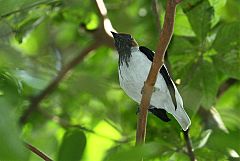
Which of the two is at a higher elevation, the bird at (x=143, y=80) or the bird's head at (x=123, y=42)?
the bird's head at (x=123, y=42)

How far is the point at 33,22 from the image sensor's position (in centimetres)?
284

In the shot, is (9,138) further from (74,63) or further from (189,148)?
(74,63)

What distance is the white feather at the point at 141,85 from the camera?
235 centimetres

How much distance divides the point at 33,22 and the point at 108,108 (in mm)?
A: 648

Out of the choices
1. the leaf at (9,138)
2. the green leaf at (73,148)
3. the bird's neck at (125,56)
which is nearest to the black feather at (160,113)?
the bird's neck at (125,56)

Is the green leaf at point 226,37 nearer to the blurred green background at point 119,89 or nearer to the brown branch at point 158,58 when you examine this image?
the blurred green background at point 119,89

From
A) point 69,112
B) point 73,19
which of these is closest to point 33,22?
point 73,19

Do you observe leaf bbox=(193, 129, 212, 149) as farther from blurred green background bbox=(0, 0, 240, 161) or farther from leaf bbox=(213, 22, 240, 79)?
leaf bbox=(213, 22, 240, 79)

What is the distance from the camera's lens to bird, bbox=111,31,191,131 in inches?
92.7

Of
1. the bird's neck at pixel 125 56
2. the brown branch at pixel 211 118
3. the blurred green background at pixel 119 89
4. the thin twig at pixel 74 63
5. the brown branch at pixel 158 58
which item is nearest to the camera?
the brown branch at pixel 158 58

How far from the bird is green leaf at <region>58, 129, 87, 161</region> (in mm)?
702

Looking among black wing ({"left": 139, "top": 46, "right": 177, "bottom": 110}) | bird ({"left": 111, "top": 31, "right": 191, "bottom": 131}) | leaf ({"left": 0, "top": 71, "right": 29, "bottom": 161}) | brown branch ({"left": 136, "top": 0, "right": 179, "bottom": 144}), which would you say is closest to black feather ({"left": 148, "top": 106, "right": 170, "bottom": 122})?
bird ({"left": 111, "top": 31, "right": 191, "bottom": 131})

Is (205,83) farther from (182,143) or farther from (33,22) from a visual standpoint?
(33,22)

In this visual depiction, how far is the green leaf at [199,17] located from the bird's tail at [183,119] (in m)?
0.47
